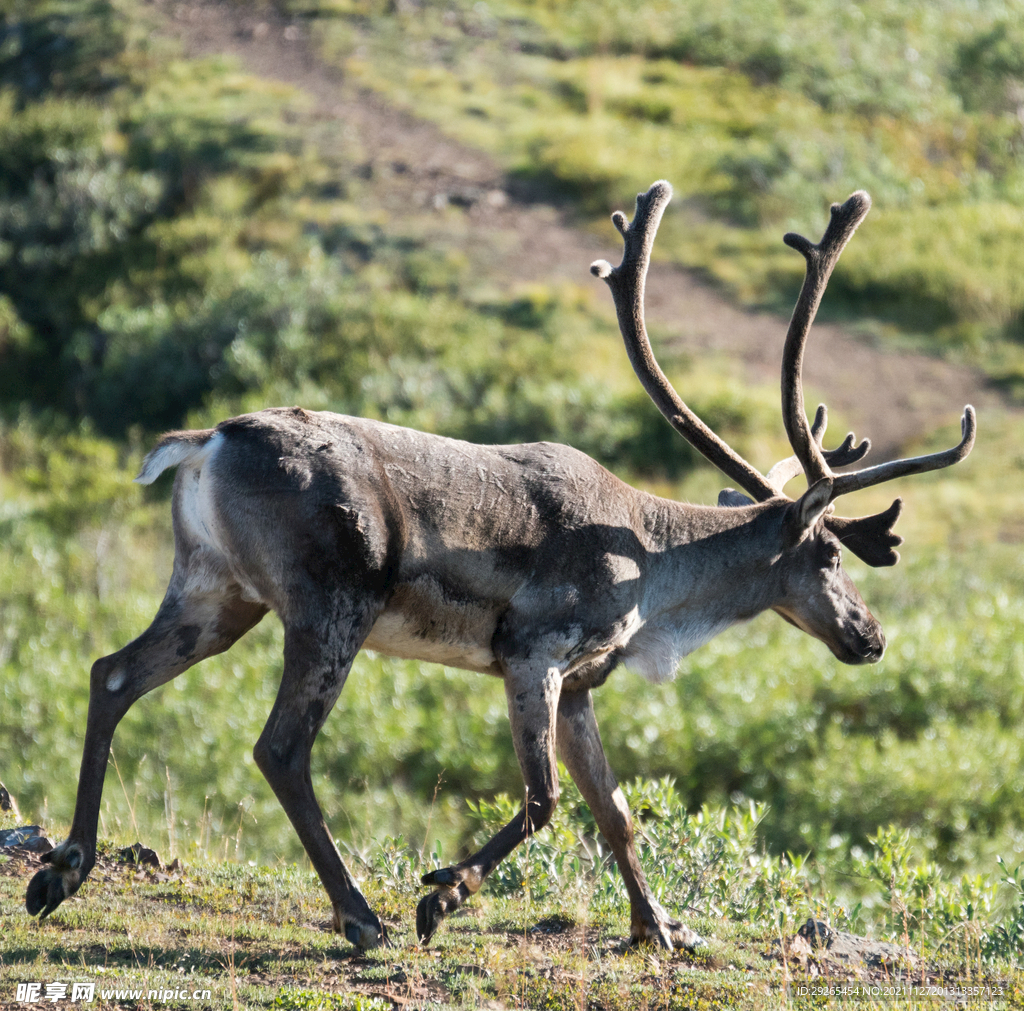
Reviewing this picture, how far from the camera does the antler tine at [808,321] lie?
18.9ft

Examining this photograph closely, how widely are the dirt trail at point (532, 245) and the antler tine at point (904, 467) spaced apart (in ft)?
40.0

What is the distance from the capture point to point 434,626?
4.92 metres

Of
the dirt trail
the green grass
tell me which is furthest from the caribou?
the dirt trail

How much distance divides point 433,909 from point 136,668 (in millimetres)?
1544

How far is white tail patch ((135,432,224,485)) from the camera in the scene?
4.73 metres

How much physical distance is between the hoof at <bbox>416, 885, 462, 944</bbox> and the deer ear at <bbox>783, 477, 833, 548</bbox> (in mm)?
2259

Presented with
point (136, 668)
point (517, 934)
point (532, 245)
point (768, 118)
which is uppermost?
point (136, 668)

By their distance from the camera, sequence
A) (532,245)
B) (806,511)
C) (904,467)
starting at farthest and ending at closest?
(532,245) < (904,467) < (806,511)

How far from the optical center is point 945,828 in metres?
11.8

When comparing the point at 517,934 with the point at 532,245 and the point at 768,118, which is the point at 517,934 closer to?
the point at 532,245

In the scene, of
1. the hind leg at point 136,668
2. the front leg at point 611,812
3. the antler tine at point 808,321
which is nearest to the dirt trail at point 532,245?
the antler tine at point 808,321

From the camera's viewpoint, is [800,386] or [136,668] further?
[800,386]

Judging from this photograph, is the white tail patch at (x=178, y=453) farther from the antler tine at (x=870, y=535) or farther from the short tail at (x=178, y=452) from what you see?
the antler tine at (x=870, y=535)

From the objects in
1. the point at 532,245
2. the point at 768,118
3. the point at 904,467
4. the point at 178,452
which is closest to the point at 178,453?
the point at 178,452
